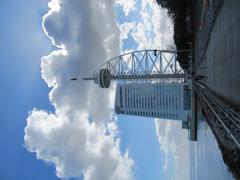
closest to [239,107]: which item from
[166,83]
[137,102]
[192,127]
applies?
[192,127]

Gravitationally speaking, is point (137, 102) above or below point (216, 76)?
below

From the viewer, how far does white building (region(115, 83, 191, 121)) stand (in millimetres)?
101625

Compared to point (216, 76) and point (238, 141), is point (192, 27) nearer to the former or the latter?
point (216, 76)

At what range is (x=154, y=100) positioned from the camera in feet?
395

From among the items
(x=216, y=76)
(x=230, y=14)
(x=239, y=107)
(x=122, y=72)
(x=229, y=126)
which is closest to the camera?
(x=229, y=126)

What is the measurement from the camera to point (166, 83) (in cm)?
11481

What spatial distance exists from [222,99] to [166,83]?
289 feet

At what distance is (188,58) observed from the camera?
250 ft

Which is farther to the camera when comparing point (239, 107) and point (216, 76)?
point (216, 76)

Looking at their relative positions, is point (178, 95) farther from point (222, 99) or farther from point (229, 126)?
point (229, 126)

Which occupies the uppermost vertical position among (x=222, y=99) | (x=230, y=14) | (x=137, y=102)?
(x=230, y=14)

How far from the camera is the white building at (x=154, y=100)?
102 meters

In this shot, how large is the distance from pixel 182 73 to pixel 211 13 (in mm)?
55200

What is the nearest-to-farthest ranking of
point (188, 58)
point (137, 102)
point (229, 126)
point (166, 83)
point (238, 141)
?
point (238, 141)
point (229, 126)
point (188, 58)
point (166, 83)
point (137, 102)
